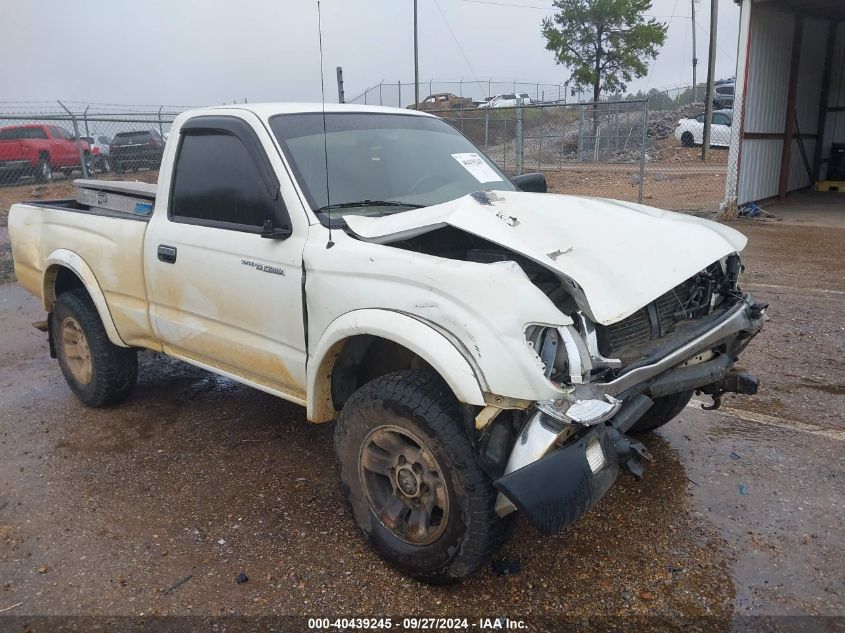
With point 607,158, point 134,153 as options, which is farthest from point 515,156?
point 134,153

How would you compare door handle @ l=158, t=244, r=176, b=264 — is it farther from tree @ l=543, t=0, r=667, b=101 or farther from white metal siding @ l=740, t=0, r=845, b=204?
tree @ l=543, t=0, r=667, b=101

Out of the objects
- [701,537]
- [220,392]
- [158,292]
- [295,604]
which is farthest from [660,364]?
[220,392]

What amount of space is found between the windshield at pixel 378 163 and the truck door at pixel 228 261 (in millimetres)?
168

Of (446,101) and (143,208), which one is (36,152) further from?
(446,101)

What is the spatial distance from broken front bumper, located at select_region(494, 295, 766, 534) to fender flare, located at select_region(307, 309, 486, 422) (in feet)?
0.84

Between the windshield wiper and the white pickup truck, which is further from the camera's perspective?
the windshield wiper

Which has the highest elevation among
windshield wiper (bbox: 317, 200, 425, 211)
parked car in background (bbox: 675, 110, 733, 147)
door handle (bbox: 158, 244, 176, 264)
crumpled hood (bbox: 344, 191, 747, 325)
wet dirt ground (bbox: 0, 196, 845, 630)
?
parked car in background (bbox: 675, 110, 733, 147)

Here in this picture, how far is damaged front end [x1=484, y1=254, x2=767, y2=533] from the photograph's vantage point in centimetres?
239

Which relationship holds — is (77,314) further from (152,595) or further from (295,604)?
(295,604)

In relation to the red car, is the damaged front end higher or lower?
lower

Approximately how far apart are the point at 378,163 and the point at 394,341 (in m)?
1.35

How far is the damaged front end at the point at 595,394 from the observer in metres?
2.39

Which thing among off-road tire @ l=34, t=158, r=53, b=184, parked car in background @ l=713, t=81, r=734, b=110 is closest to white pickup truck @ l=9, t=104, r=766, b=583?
off-road tire @ l=34, t=158, r=53, b=184

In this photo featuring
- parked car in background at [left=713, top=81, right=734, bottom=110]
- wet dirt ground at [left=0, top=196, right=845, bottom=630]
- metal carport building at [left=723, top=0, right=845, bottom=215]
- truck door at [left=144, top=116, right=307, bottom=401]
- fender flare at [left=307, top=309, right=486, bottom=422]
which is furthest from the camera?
parked car in background at [left=713, top=81, right=734, bottom=110]
